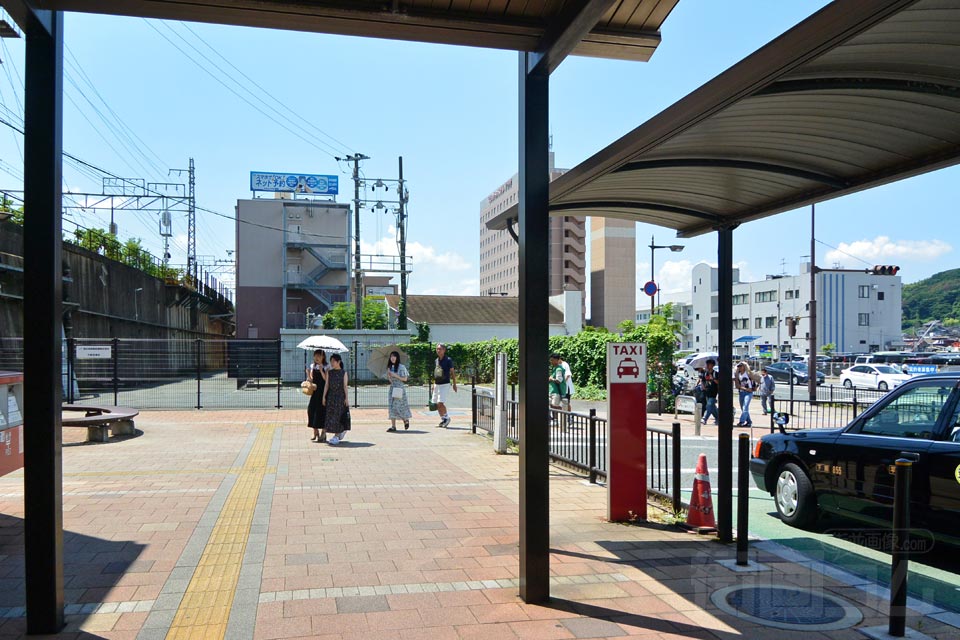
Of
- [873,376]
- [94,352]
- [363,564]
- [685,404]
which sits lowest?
[873,376]

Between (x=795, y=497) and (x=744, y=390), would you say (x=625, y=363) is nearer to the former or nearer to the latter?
(x=795, y=497)

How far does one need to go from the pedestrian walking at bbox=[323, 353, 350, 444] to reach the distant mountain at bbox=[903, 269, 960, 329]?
145 m

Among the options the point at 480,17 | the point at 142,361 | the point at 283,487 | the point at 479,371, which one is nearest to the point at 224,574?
the point at 283,487

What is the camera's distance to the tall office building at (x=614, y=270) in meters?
89.1

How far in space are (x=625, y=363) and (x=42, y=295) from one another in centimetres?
487

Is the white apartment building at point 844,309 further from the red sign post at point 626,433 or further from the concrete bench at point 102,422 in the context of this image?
the red sign post at point 626,433

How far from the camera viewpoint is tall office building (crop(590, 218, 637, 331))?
8906 cm

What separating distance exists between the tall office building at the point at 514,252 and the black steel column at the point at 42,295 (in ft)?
203

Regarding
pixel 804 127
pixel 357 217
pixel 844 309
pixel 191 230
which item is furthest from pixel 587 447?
pixel 844 309

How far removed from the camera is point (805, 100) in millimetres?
4230

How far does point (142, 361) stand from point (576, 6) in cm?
2268

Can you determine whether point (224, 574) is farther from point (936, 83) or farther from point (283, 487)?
point (936, 83)

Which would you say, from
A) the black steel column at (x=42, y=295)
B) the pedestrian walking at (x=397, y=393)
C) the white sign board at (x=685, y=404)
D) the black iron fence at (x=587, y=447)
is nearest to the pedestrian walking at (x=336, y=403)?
the pedestrian walking at (x=397, y=393)

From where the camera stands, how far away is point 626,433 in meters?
6.99
